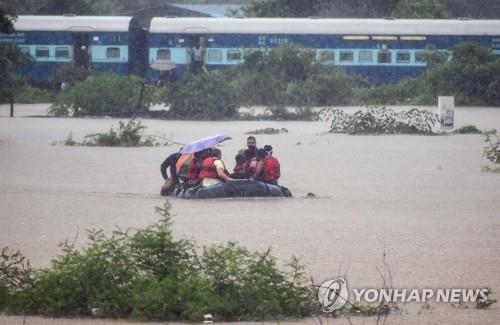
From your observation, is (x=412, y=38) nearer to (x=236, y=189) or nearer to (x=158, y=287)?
(x=236, y=189)

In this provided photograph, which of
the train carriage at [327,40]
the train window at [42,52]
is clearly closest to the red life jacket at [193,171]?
the train carriage at [327,40]

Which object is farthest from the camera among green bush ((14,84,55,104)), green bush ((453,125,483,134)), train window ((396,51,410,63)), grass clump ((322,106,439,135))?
train window ((396,51,410,63))

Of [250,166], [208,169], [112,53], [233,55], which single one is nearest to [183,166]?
[208,169]

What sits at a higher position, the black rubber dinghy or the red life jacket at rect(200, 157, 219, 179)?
the red life jacket at rect(200, 157, 219, 179)

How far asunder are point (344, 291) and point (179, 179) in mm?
7938

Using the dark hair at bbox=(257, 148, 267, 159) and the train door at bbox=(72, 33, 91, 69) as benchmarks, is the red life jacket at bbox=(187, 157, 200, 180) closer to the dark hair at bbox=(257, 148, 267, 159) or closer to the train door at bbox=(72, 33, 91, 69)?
the dark hair at bbox=(257, 148, 267, 159)

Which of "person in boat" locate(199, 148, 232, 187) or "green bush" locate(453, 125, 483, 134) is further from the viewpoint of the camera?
"green bush" locate(453, 125, 483, 134)

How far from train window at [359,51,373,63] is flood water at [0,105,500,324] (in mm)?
22071

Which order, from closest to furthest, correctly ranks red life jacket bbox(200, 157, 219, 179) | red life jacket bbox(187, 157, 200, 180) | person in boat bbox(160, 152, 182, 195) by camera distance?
red life jacket bbox(200, 157, 219, 179), red life jacket bbox(187, 157, 200, 180), person in boat bbox(160, 152, 182, 195)

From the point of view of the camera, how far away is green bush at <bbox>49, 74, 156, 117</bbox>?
38500 mm

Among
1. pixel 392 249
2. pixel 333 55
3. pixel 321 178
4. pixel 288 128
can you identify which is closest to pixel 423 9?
pixel 333 55

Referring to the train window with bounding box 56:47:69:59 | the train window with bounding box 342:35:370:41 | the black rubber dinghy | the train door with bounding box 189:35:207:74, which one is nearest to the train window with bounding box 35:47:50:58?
the train window with bounding box 56:47:69:59

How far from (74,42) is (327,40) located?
Answer: 10950 mm

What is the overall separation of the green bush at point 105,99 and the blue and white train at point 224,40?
10755 millimetres
